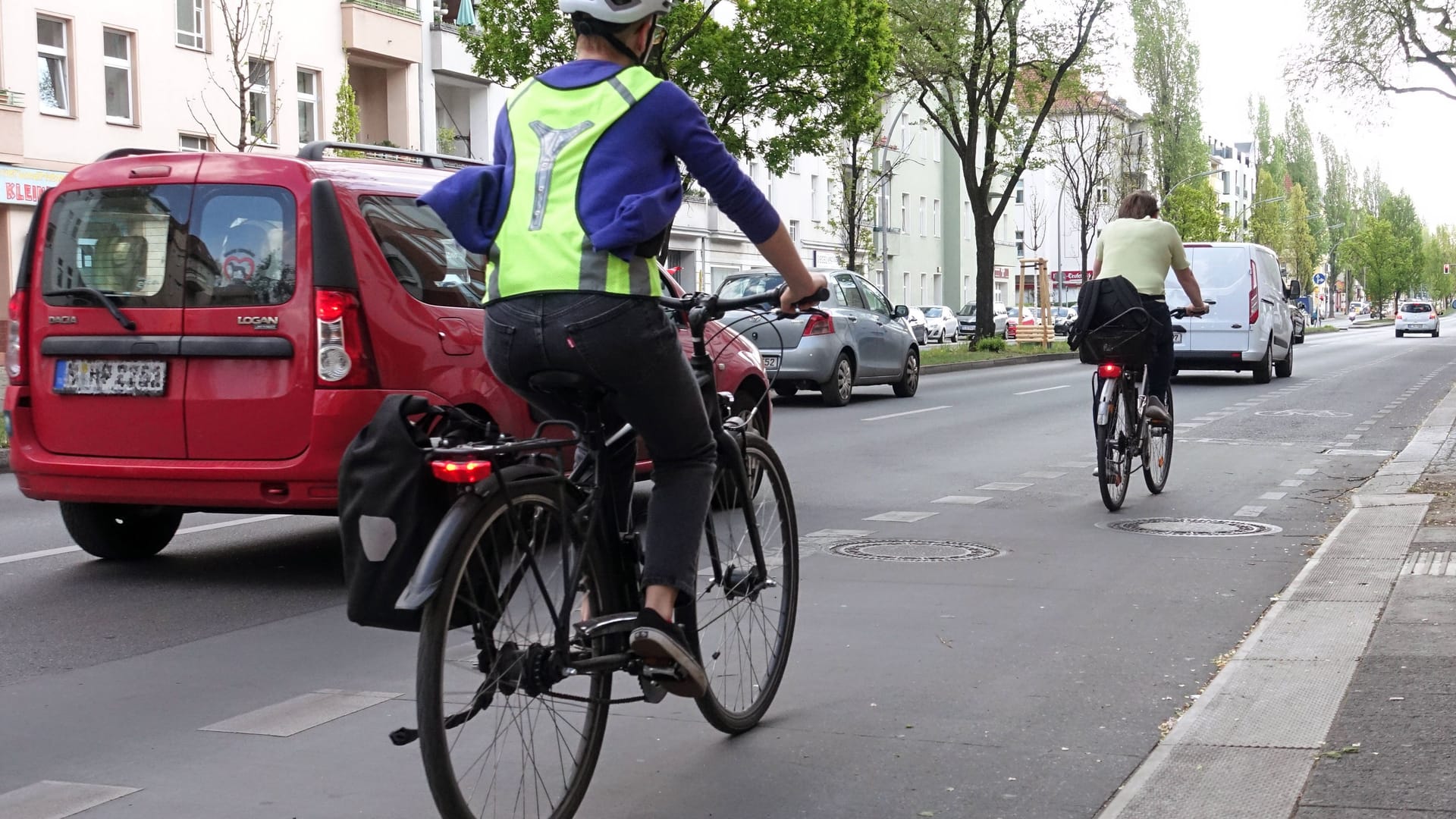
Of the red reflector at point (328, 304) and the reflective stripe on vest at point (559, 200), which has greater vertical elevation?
the reflective stripe on vest at point (559, 200)

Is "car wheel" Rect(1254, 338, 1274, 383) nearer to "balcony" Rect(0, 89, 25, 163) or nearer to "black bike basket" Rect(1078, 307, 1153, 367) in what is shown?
"black bike basket" Rect(1078, 307, 1153, 367)

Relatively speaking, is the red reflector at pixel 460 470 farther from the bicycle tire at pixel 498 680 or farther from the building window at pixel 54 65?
the building window at pixel 54 65

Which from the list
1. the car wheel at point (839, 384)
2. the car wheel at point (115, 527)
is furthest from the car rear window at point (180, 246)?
the car wheel at point (839, 384)

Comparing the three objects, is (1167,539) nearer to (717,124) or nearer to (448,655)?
(448,655)

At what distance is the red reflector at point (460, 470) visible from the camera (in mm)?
3285

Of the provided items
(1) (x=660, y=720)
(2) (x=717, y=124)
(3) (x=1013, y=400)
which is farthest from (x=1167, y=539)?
(2) (x=717, y=124)

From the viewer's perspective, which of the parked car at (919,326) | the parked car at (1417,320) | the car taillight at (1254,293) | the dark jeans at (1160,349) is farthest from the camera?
the parked car at (1417,320)

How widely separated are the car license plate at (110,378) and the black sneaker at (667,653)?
159 inches

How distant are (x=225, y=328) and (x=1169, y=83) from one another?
81.7m

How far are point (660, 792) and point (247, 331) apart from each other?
3.71 meters

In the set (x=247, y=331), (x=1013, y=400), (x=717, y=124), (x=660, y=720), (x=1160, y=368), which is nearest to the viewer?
(x=660, y=720)

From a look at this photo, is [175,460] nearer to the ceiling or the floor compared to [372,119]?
nearer to the floor

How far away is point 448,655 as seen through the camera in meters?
3.27

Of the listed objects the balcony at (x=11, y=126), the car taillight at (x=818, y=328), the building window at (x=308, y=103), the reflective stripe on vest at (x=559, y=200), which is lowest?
the car taillight at (x=818, y=328)
